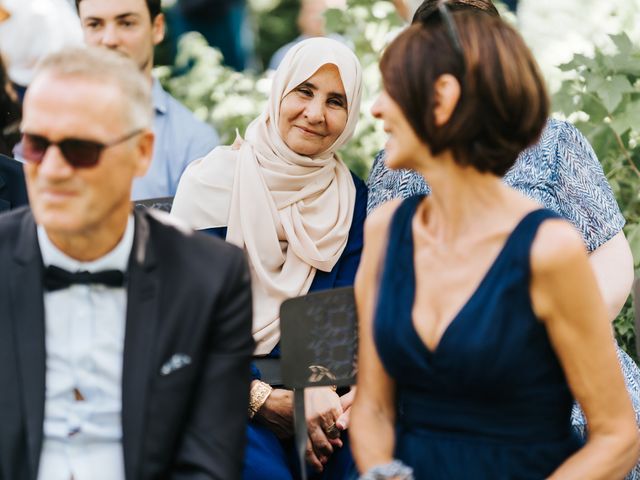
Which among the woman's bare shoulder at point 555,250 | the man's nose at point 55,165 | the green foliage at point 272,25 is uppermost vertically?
the man's nose at point 55,165

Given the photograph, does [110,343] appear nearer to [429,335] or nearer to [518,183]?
[429,335]

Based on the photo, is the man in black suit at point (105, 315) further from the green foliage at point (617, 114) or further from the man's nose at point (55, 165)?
the green foliage at point (617, 114)

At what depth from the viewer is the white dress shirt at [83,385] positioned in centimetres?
251

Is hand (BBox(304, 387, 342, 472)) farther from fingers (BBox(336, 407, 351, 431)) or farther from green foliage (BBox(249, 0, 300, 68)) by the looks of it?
green foliage (BBox(249, 0, 300, 68))

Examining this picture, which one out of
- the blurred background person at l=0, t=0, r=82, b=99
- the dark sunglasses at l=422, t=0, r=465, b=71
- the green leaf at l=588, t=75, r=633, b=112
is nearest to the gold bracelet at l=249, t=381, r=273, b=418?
the dark sunglasses at l=422, t=0, r=465, b=71

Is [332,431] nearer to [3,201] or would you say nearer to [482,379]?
[482,379]

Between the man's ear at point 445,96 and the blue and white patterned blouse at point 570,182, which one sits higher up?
the man's ear at point 445,96

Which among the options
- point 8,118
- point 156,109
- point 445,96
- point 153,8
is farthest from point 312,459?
point 153,8

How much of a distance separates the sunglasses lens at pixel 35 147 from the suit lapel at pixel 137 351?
32cm

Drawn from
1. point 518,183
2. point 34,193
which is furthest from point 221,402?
point 518,183

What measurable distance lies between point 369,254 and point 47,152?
837 mm

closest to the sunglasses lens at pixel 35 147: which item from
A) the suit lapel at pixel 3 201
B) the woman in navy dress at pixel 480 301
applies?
the woman in navy dress at pixel 480 301

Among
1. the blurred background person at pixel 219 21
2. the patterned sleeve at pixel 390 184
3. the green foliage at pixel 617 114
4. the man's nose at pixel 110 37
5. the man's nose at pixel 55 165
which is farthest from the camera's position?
the blurred background person at pixel 219 21

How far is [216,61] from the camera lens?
686 centimetres
